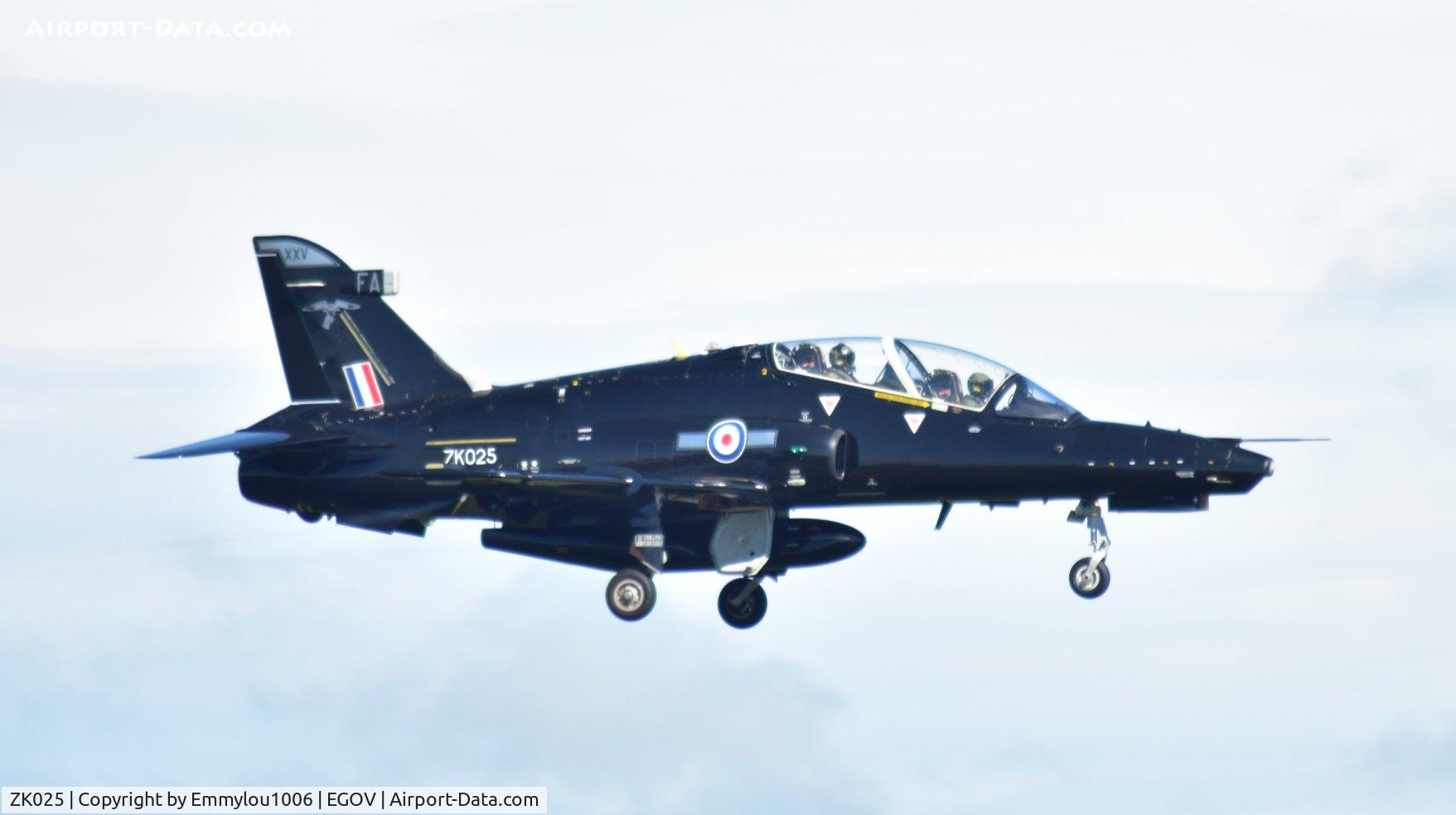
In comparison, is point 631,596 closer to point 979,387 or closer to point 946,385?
point 946,385

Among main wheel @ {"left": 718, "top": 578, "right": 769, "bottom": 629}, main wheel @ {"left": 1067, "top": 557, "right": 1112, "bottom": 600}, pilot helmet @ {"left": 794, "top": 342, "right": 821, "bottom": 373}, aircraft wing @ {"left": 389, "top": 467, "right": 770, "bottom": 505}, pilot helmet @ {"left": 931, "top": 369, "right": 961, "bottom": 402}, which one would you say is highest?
pilot helmet @ {"left": 794, "top": 342, "right": 821, "bottom": 373}

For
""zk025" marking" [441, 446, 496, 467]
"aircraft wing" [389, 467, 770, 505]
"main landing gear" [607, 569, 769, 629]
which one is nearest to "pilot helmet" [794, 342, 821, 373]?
"aircraft wing" [389, 467, 770, 505]

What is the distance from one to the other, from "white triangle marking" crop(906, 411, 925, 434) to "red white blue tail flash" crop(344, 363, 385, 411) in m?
8.30

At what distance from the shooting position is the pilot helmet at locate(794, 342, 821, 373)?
99.6ft

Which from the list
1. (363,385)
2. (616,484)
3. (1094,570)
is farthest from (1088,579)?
(363,385)

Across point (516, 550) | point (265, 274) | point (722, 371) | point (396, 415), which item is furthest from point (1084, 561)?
point (265, 274)

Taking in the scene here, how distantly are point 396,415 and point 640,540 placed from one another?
14.7ft

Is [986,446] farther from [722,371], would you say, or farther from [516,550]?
[516,550]

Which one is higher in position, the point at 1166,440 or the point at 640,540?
the point at 1166,440

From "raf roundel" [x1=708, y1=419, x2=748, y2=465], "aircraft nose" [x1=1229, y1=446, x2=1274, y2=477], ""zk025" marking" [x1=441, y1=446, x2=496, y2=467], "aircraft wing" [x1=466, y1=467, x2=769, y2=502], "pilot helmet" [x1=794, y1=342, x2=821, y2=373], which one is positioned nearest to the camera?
"aircraft nose" [x1=1229, y1=446, x2=1274, y2=477]

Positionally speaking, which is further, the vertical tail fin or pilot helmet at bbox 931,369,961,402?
→ the vertical tail fin

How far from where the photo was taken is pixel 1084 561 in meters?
29.2

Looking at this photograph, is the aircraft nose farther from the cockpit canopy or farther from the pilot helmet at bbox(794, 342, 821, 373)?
the pilot helmet at bbox(794, 342, 821, 373)

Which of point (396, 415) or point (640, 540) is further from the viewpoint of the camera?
point (396, 415)
